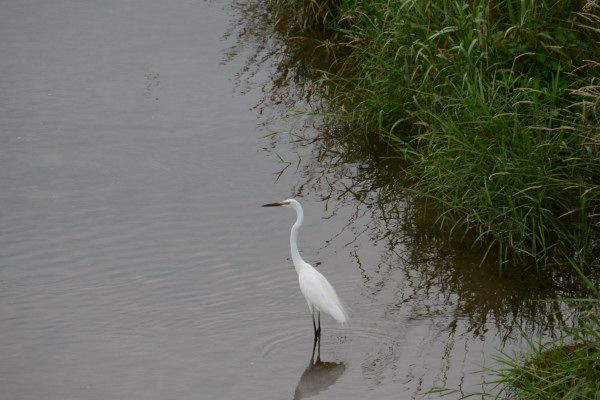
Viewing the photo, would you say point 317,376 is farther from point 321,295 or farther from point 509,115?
point 509,115

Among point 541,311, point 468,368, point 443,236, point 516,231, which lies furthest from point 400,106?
point 468,368

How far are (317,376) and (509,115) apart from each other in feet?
6.86

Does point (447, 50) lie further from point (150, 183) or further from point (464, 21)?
point (150, 183)

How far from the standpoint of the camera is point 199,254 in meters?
5.63

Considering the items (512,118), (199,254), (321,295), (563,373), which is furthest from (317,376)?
(512,118)

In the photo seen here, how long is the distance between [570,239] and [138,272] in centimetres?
294

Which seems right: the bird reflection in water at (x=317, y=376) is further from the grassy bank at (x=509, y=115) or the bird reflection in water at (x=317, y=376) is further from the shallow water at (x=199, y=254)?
the grassy bank at (x=509, y=115)

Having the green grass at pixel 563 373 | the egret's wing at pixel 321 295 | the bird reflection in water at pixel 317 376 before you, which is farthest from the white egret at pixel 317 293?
the green grass at pixel 563 373

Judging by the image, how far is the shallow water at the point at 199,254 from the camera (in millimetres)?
4469

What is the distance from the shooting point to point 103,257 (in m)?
5.57

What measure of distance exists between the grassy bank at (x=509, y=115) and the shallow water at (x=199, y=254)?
439 millimetres

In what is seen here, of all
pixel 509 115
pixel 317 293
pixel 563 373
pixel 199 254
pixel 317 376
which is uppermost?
pixel 509 115

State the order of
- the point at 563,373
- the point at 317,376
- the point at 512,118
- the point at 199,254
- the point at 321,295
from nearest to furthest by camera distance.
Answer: the point at 563,373 < the point at 317,376 < the point at 321,295 < the point at 512,118 < the point at 199,254

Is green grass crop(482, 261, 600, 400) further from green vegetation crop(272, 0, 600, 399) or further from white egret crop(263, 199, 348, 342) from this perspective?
white egret crop(263, 199, 348, 342)
